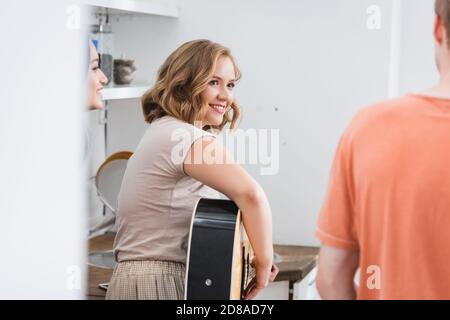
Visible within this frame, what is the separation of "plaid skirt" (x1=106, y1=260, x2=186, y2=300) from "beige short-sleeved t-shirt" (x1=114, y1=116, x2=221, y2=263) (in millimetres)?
16

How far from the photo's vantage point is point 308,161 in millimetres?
2521

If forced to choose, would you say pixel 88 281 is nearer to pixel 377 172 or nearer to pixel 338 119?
pixel 338 119

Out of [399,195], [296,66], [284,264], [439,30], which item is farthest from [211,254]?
[296,66]

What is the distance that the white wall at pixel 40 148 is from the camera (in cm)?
87

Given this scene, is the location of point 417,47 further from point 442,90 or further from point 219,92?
point 442,90

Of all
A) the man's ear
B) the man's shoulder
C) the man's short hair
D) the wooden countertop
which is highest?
the man's short hair

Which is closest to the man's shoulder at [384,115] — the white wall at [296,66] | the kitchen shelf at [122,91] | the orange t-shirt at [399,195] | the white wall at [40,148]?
the orange t-shirt at [399,195]

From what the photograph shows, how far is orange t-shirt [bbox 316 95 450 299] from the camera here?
87 cm

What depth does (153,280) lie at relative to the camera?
1.42m

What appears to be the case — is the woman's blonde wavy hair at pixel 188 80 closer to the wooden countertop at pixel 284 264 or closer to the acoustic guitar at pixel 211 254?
the acoustic guitar at pixel 211 254

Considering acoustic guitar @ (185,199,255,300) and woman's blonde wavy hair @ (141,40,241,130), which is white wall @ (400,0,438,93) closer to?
woman's blonde wavy hair @ (141,40,241,130)

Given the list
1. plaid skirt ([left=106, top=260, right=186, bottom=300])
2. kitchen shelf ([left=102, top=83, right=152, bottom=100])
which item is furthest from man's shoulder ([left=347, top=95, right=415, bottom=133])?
kitchen shelf ([left=102, top=83, right=152, bottom=100])

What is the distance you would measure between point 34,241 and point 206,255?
0.51 metres

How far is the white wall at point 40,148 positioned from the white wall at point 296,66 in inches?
65.2
